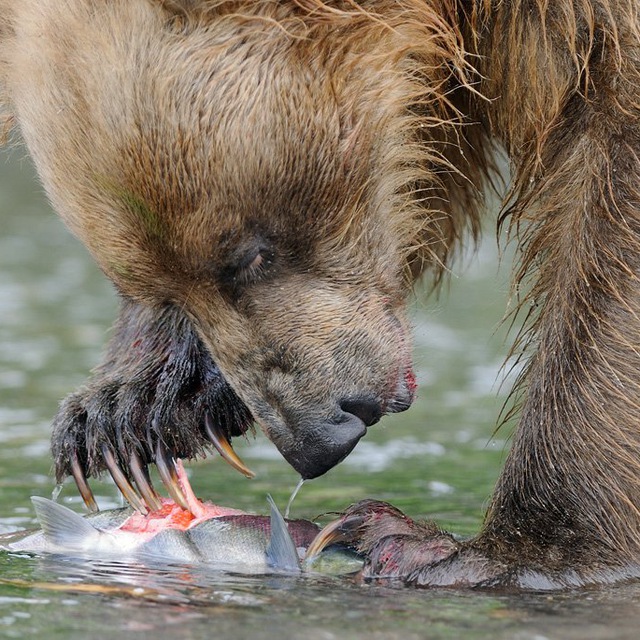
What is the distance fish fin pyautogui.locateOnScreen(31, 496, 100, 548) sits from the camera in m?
4.84

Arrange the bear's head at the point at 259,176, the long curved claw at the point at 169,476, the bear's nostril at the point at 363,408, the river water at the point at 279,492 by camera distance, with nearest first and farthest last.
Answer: the river water at the point at 279,492, the bear's head at the point at 259,176, the bear's nostril at the point at 363,408, the long curved claw at the point at 169,476

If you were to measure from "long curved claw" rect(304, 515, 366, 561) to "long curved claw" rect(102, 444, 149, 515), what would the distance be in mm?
821

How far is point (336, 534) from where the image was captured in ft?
15.8

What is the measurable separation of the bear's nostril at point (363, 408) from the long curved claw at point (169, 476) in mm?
758

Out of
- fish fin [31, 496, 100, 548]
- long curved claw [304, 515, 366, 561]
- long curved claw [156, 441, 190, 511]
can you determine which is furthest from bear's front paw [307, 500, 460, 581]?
fish fin [31, 496, 100, 548]


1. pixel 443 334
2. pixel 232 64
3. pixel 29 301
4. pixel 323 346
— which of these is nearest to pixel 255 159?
pixel 232 64

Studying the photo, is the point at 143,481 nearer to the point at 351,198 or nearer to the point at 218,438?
the point at 218,438

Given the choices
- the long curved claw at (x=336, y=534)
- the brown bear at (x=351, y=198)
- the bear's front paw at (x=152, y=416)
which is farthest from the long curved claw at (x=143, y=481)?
the long curved claw at (x=336, y=534)

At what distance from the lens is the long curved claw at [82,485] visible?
5641 millimetres

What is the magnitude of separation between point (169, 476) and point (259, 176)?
54.4 inches

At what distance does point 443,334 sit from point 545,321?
229 inches

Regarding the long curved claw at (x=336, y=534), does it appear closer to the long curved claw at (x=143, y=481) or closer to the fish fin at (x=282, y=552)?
the fish fin at (x=282, y=552)

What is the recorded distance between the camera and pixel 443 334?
10.8 metres

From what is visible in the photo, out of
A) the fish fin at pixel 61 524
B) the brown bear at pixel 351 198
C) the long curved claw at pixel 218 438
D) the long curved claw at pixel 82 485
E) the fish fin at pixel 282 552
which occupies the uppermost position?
the brown bear at pixel 351 198
